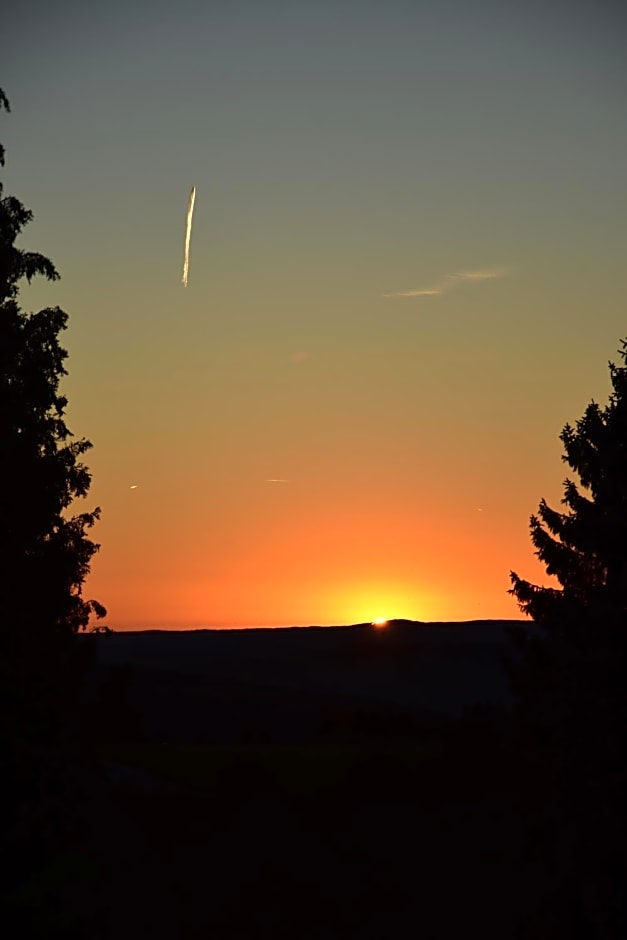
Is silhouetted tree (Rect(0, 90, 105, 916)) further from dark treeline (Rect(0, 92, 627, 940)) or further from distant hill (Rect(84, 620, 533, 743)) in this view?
distant hill (Rect(84, 620, 533, 743))

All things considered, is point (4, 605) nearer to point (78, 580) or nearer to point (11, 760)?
point (11, 760)

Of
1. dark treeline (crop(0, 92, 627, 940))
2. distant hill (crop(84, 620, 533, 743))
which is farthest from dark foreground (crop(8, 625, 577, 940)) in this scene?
distant hill (crop(84, 620, 533, 743))

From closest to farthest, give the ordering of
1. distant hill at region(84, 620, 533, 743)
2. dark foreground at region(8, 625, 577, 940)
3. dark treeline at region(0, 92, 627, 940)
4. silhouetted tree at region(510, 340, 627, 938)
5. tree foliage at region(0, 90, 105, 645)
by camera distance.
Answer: dark treeline at region(0, 92, 627, 940), silhouetted tree at region(510, 340, 627, 938), dark foreground at region(8, 625, 577, 940), tree foliage at region(0, 90, 105, 645), distant hill at region(84, 620, 533, 743)

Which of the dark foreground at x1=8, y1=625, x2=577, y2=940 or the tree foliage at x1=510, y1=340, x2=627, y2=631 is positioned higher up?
the tree foliage at x1=510, y1=340, x2=627, y2=631

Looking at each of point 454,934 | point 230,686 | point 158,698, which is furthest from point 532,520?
point 230,686

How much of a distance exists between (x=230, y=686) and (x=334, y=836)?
236 feet

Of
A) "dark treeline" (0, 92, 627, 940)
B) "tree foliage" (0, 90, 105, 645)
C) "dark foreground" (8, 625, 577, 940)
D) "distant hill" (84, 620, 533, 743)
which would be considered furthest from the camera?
"distant hill" (84, 620, 533, 743)

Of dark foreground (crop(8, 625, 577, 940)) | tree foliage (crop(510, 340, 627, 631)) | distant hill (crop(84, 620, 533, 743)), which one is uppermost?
distant hill (crop(84, 620, 533, 743))

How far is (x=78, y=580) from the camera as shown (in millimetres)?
36969

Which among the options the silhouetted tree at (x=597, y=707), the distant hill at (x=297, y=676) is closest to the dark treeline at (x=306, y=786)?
the silhouetted tree at (x=597, y=707)

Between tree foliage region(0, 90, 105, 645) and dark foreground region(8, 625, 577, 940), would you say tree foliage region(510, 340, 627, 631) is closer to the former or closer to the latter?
dark foreground region(8, 625, 577, 940)

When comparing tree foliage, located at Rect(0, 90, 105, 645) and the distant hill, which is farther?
the distant hill

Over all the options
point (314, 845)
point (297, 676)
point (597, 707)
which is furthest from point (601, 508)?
point (297, 676)

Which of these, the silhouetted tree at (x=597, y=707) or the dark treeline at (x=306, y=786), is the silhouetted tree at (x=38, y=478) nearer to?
the dark treeline at (x=306, y=786)
